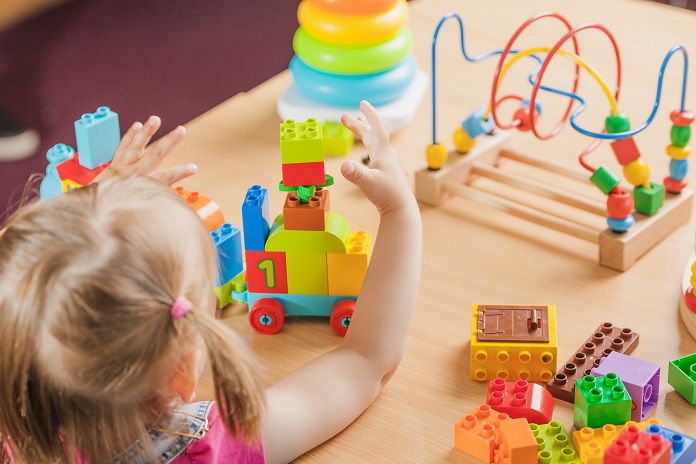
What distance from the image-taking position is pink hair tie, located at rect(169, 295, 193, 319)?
60 centimetres

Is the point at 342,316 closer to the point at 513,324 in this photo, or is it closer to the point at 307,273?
the point at 307,273

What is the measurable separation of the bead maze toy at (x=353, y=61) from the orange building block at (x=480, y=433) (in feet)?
1.72

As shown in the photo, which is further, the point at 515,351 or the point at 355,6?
the point at 355,6

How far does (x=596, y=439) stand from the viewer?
78 cm

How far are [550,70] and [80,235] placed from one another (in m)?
0.90

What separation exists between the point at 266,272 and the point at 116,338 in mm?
357

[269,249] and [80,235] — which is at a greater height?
[80,235]

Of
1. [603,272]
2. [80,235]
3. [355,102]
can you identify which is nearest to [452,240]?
[603,272]

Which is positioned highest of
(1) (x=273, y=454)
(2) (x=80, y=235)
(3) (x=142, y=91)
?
(2) (x=80, y=235)

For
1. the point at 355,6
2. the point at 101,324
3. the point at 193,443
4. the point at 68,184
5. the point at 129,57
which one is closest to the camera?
the point at 101,324

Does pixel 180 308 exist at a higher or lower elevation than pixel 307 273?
higher

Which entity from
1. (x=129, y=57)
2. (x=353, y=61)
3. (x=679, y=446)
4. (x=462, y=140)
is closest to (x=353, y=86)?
(x=353, y=61)

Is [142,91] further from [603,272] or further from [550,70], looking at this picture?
[603,272]

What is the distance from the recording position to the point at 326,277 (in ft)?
3.09
